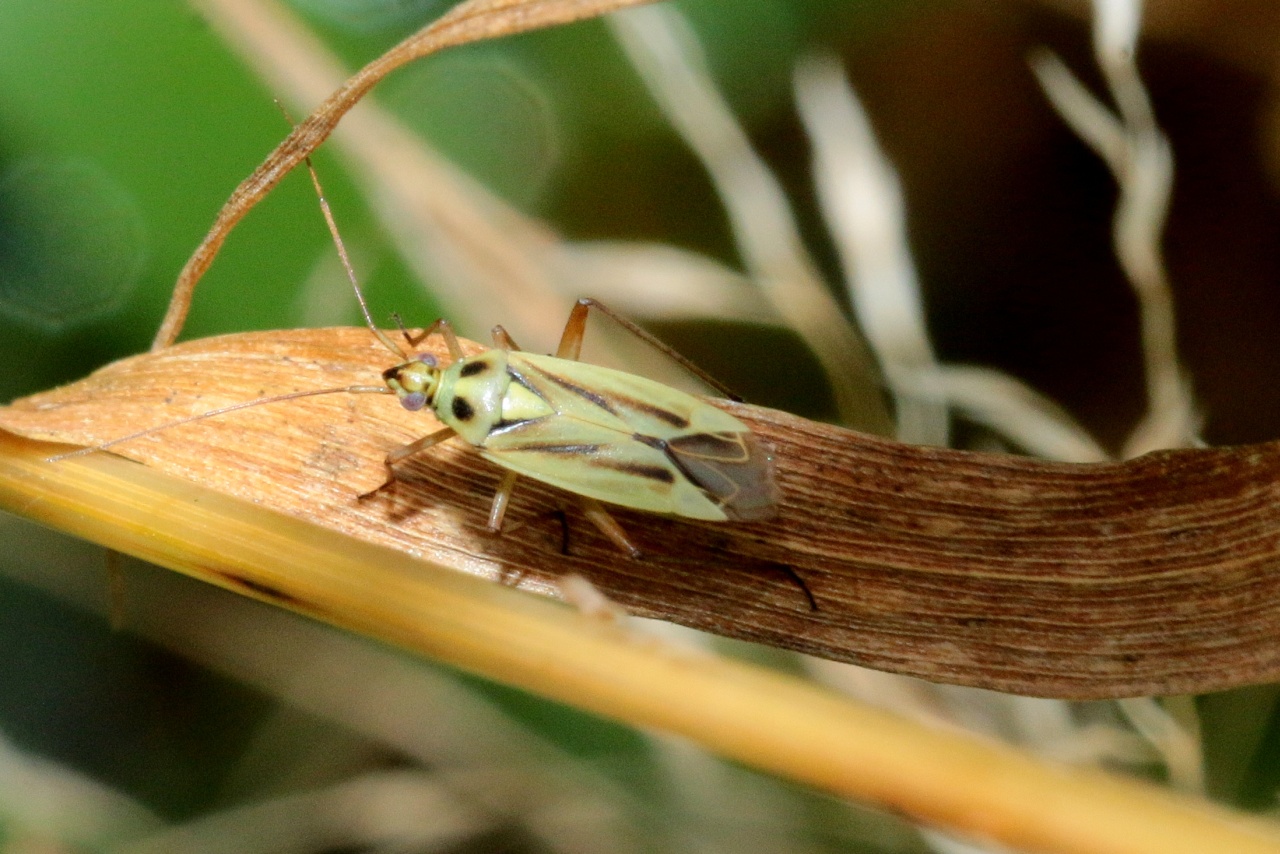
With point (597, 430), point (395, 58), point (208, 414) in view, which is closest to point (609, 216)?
point (597, 430)

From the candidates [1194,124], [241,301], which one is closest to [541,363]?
[241,301]

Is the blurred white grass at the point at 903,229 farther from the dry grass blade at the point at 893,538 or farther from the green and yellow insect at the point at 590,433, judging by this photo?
the dry grass blade at the point at 893,538

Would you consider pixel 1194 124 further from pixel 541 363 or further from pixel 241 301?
pixel 241 301

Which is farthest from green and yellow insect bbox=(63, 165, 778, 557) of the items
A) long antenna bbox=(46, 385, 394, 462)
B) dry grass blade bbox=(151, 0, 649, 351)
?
dry grass blade bbox=(151, 0, 649, 351)

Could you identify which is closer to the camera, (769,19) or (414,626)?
(414,626)

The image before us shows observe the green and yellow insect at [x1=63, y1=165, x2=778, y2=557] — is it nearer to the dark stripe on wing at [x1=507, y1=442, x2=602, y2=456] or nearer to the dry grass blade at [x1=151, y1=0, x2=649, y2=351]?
the dark stripe on wing at [x1=507, y1=442, x2=602, y2=456]

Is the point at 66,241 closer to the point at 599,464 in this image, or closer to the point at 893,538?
the point at 599,464

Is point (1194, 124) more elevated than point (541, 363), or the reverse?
point (1194, 124)
